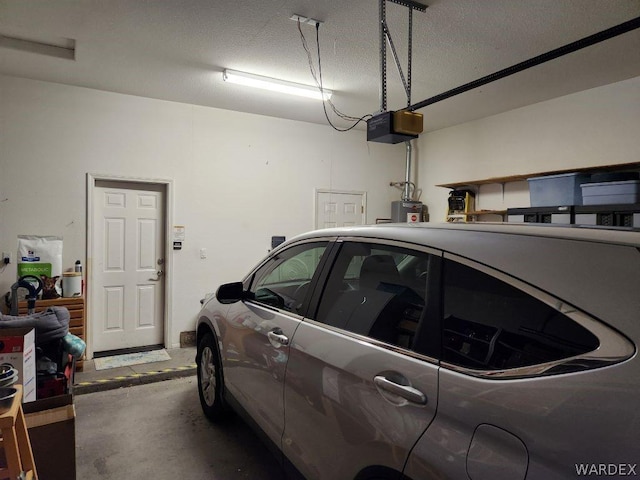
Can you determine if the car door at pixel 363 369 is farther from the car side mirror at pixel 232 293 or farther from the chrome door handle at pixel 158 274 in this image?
the chrome door handle at pixel 158 274

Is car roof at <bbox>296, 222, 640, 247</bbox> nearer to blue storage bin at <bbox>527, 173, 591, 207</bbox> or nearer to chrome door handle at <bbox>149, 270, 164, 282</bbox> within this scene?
blue storage bin at <bbox>527, 173, 591, 207</bbox>

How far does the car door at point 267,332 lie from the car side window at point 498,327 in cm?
88

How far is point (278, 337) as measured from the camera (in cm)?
196

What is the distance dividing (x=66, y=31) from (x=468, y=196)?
480cm

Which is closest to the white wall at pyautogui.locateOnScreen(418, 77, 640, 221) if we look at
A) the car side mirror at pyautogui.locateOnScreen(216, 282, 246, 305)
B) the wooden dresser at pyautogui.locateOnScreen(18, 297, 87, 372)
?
the car side mirror at pyautogui.locateOnScreen(216, 282, 246, 305)

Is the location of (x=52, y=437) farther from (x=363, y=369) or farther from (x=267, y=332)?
(x=363, y=369)

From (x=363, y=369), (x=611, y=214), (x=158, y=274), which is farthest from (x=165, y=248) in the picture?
(x=611, y=214)

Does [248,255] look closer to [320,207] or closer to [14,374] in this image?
[320,207]

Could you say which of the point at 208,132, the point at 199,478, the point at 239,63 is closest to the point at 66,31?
the point at 239,63

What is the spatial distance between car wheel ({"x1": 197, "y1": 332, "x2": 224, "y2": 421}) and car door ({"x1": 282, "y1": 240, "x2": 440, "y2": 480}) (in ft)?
3.61

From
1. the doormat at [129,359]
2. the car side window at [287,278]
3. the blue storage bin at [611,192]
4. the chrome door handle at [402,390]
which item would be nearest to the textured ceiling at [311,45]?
the blue storage bin at [611,192]

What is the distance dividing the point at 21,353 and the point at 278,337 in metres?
1.56

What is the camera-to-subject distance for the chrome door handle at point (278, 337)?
6.24 ft

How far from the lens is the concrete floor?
7.98ft
